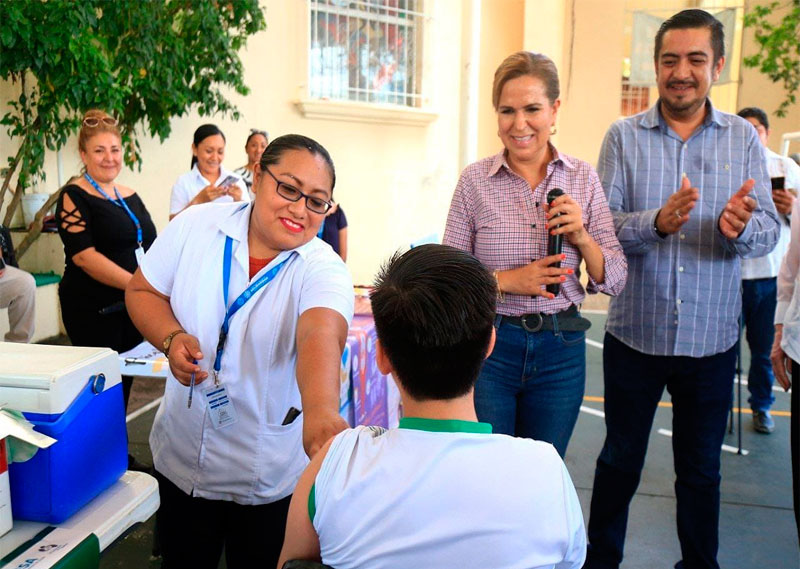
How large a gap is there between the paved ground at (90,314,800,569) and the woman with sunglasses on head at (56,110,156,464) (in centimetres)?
92

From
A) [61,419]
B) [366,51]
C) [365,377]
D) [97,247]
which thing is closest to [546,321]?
[365,377]

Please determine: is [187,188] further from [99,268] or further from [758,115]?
[758,115]

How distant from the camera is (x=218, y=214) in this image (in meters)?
1.85

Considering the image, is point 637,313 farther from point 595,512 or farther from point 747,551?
point 747,551

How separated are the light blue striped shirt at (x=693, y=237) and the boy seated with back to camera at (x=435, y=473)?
1301mm

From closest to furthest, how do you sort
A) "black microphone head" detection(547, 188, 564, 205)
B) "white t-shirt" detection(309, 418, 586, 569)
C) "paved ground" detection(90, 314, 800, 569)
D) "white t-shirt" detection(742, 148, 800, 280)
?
"white t-shirt" detection(309, 418, 586, 569)
"black microphone head" detection(547, 188, 564, 205)
"paved ground" detection(90, 314, 800, 569)
"white t-shirt" detection(742, 148, 800, 280)

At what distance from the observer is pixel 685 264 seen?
7.64 feet

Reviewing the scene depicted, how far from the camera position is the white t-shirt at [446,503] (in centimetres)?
107

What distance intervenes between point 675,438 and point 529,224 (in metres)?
0.95

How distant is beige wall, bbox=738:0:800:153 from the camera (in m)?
9.29

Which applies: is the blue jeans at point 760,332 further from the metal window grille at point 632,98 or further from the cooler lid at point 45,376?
the metal window grille at point 632,98

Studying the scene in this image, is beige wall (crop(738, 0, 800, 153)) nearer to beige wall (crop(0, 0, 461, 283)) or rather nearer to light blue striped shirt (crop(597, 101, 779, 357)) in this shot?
beige wall (crop(0, 0, 461, 283))

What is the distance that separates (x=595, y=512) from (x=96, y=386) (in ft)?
6.12

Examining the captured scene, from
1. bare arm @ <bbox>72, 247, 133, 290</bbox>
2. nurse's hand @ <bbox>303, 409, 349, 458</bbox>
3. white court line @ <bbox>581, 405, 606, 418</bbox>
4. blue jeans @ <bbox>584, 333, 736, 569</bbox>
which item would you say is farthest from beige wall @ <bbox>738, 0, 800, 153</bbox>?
nurse's hand @ <bbox>303, 409, 349, 458</bbox>
